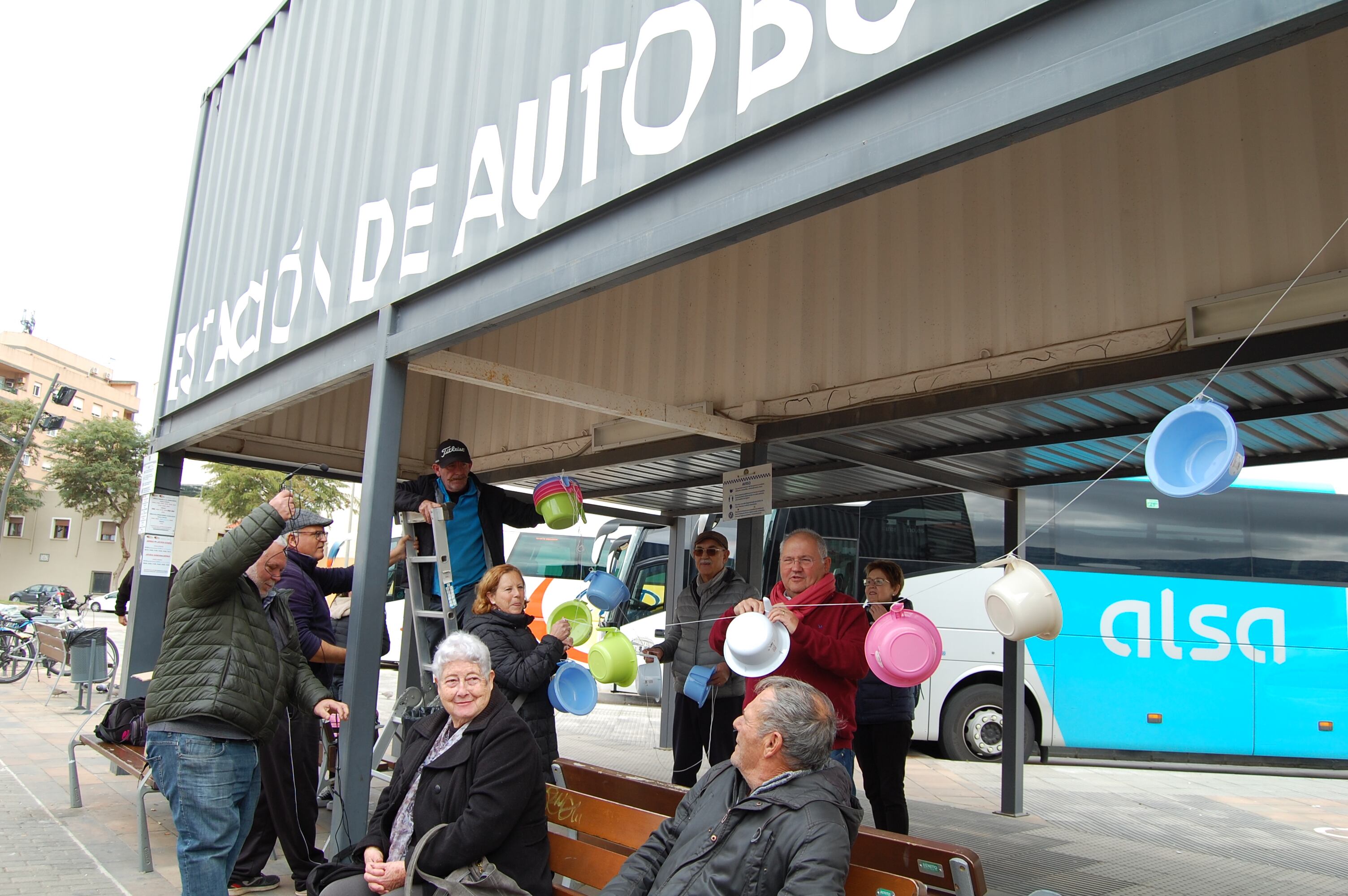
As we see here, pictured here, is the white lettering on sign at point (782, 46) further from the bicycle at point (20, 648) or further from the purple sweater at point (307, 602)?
the bicycle at point (20, 648)

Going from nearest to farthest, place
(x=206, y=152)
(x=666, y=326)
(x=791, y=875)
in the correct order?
(x=791, y=875), (x=666, y=326), (x=206, y=152)

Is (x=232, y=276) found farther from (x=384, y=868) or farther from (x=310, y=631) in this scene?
(x=384, y=868)

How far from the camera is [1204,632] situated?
9.70 m

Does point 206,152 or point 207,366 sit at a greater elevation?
point 206,152

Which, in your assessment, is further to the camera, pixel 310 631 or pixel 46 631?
pixel 46 631

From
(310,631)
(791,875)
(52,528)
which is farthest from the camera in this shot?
(52,528)

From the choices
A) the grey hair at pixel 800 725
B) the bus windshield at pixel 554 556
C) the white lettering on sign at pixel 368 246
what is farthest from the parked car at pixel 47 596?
the grey hair at pixel 800 725

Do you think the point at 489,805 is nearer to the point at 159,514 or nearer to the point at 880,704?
the point at 880,704

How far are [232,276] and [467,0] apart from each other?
307cm

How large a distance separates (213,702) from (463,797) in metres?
1.04

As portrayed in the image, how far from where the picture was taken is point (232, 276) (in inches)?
239

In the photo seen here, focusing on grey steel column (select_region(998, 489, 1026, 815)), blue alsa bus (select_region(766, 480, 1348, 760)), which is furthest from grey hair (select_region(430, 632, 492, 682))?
blue alsa bus (select_region(766, 480, 1348, 760))

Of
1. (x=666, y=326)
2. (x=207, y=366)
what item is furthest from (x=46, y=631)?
(x=666, y=326)

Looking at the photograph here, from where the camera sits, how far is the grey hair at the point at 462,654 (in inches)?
119
